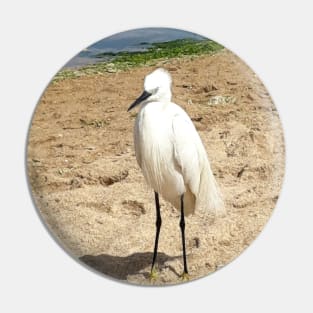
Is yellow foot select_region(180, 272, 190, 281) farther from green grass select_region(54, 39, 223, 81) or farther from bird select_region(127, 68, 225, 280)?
green grass select_region(54, 39, 223, 81)

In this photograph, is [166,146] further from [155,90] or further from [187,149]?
[155,90]

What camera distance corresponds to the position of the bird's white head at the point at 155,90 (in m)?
2.96

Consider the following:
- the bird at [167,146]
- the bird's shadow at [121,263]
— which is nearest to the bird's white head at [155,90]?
the bird at [167,146]

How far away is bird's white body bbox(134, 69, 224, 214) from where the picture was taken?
117 inches

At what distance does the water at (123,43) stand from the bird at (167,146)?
0.41m

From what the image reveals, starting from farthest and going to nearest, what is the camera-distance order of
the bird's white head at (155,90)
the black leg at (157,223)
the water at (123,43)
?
the water at (123,43)
the black leg at (157,223)
the bird's white head at (155,90)

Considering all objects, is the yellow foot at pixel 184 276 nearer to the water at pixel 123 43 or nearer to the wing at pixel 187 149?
the wing at pixel 187 149

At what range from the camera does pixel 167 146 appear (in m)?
2.98

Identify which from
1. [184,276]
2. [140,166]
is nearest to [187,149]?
[140,166]

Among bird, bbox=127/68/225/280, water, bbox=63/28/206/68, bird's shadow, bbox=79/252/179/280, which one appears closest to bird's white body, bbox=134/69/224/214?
bird, bbox=127/68/225/280

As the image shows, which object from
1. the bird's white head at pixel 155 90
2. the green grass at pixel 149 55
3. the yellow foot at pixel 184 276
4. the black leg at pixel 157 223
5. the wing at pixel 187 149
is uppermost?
the green grass at pixel 149 55

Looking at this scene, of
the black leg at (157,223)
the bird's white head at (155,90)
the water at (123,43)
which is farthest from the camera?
the water at (123,43)

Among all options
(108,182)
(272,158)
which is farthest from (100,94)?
(272,158)

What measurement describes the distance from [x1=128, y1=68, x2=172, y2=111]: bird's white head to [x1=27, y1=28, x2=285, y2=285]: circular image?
261 millimetres
